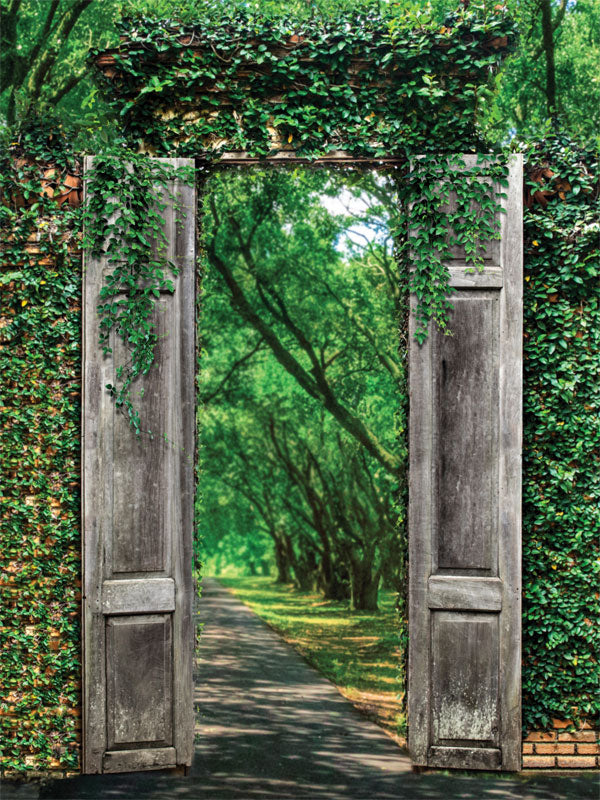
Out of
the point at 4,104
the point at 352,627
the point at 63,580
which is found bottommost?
the point at 352,627

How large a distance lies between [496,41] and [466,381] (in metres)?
2.67

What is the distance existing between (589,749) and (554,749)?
28cm

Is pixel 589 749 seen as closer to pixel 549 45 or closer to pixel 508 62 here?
pixel 549 45

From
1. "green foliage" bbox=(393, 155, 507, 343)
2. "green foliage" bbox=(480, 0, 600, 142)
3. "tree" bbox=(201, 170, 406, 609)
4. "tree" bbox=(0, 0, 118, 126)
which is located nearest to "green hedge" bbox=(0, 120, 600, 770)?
"green foliage" bbox=(393, 155, 507, 343)

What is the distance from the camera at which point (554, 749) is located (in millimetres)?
6270

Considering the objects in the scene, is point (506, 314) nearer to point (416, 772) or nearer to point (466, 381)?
point (466, 381)

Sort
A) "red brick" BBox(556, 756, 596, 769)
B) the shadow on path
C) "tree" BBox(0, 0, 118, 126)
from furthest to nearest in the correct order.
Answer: "tree" BBox(0, 0, 118, 126) → "red brick" BBox(556, 756, 596, 769) → the shadow on path

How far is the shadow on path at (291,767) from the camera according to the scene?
6.03m

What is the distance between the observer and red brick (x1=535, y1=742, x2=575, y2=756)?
6262 mm

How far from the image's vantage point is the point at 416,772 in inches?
249

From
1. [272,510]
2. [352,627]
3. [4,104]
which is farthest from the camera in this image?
[272,510]

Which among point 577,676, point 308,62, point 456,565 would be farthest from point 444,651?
point 308,62

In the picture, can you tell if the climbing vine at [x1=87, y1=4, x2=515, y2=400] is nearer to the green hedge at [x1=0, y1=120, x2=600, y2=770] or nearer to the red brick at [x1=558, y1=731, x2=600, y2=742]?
the green hedge at [x1=0, y1=120, x2=600, y2=770]

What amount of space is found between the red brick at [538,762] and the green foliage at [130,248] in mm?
4007
